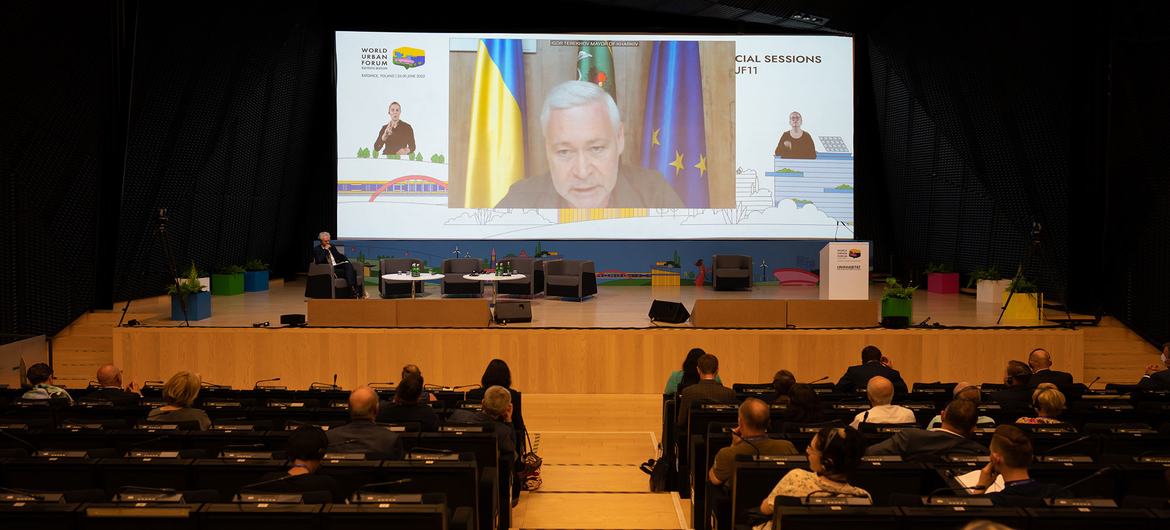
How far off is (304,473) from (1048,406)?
11.9 feet

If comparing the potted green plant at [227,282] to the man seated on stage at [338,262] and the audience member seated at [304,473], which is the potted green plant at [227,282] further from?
the audience member seated at [304,473]

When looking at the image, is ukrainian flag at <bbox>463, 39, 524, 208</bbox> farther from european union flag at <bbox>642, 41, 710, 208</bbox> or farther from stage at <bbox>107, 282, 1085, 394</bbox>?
stage at <bbox>107, 282, 1085, 394</bbox>

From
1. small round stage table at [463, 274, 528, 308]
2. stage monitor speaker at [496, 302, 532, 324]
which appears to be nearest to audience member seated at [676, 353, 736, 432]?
stage monitor speaker at [496, 302, 532, 324]

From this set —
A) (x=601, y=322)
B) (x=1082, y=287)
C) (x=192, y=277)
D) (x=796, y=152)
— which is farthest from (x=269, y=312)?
(x=1082, y=287)

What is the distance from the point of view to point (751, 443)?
3.90 metres

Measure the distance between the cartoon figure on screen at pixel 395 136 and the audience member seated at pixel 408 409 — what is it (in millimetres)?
11252

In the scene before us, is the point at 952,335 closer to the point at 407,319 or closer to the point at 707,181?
the point at 407,319

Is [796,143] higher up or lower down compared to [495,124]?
lower down

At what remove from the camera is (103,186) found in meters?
11.2

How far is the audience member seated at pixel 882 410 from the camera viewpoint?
191 inches

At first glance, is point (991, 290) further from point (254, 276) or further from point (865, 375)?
point (254, 276)

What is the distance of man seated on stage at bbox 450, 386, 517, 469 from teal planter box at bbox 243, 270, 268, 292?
10.7 metres

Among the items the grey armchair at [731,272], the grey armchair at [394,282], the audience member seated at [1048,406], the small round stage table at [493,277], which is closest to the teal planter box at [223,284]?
the grey armchair at [394,282]

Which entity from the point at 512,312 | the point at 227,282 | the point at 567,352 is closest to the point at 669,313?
the point at 567,352
